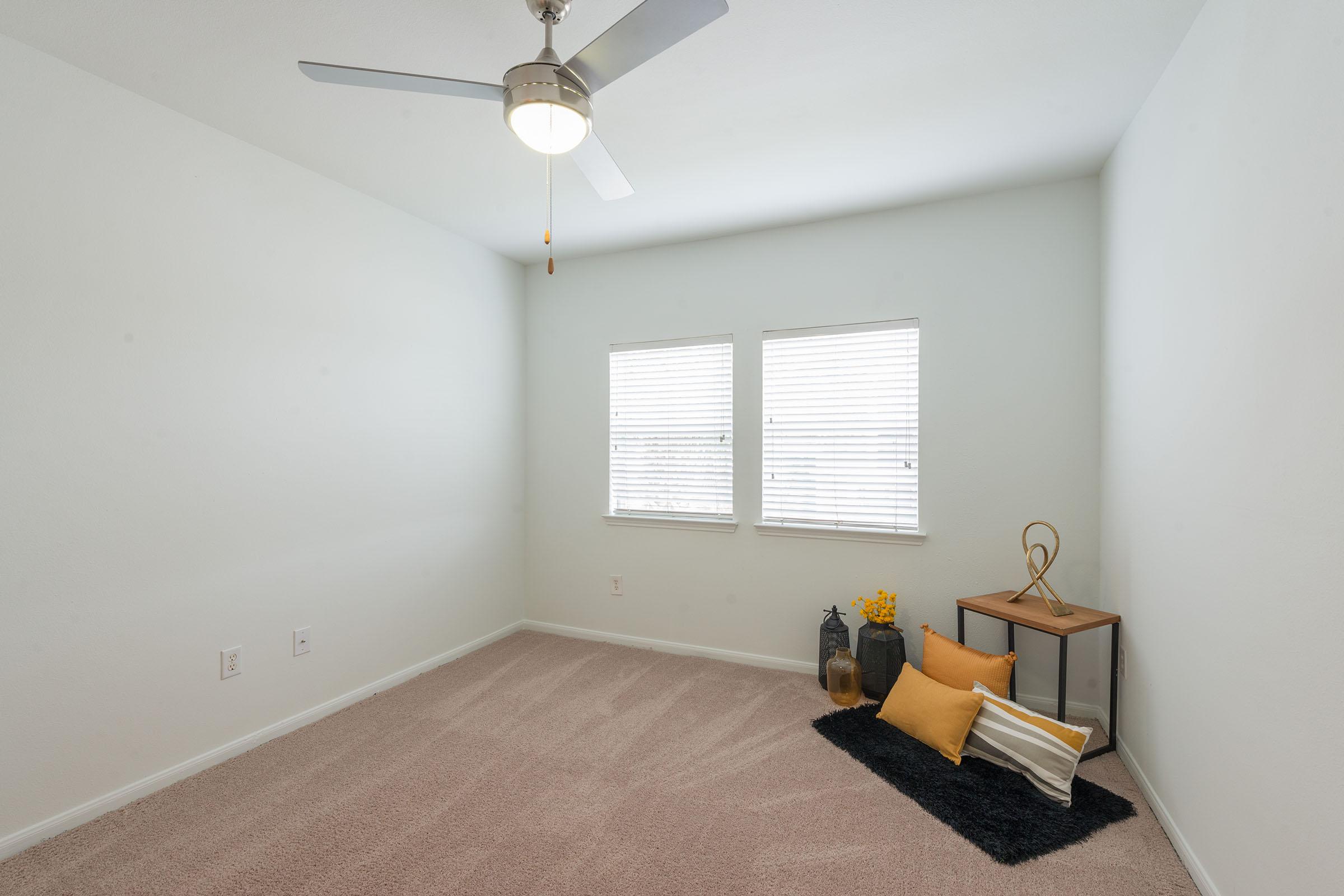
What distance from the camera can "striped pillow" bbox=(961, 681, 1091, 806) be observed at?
7.02 feet

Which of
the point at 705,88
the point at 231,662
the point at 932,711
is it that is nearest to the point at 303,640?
the point at 231,662

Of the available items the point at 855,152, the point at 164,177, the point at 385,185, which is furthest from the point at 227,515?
the point at 855,152

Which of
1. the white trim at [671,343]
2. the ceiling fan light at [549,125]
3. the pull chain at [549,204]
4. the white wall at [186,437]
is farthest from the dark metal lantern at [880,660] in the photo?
the ceiling fan light at [549,125]

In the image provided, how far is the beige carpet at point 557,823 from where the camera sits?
179cm

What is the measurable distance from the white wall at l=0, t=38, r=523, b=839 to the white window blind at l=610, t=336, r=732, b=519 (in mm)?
1125

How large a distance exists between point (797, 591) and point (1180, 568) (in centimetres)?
181

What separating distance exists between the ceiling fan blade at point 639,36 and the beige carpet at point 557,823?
2.26 metres

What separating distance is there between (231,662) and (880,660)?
9.56 ft

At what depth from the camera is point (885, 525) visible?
3.23 meters

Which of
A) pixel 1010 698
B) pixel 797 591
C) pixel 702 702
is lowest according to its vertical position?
pixel 702 702

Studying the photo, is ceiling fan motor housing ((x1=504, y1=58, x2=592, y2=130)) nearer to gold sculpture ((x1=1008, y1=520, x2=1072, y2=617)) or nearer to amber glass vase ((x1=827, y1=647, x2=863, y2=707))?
gold sculpture ((x1=1008, y1=520, x2=1072, y2=617))

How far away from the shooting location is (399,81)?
157cm

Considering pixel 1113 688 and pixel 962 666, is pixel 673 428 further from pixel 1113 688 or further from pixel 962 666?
pixel 1113 688

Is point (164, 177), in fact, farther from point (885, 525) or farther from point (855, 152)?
point (885, 525)
